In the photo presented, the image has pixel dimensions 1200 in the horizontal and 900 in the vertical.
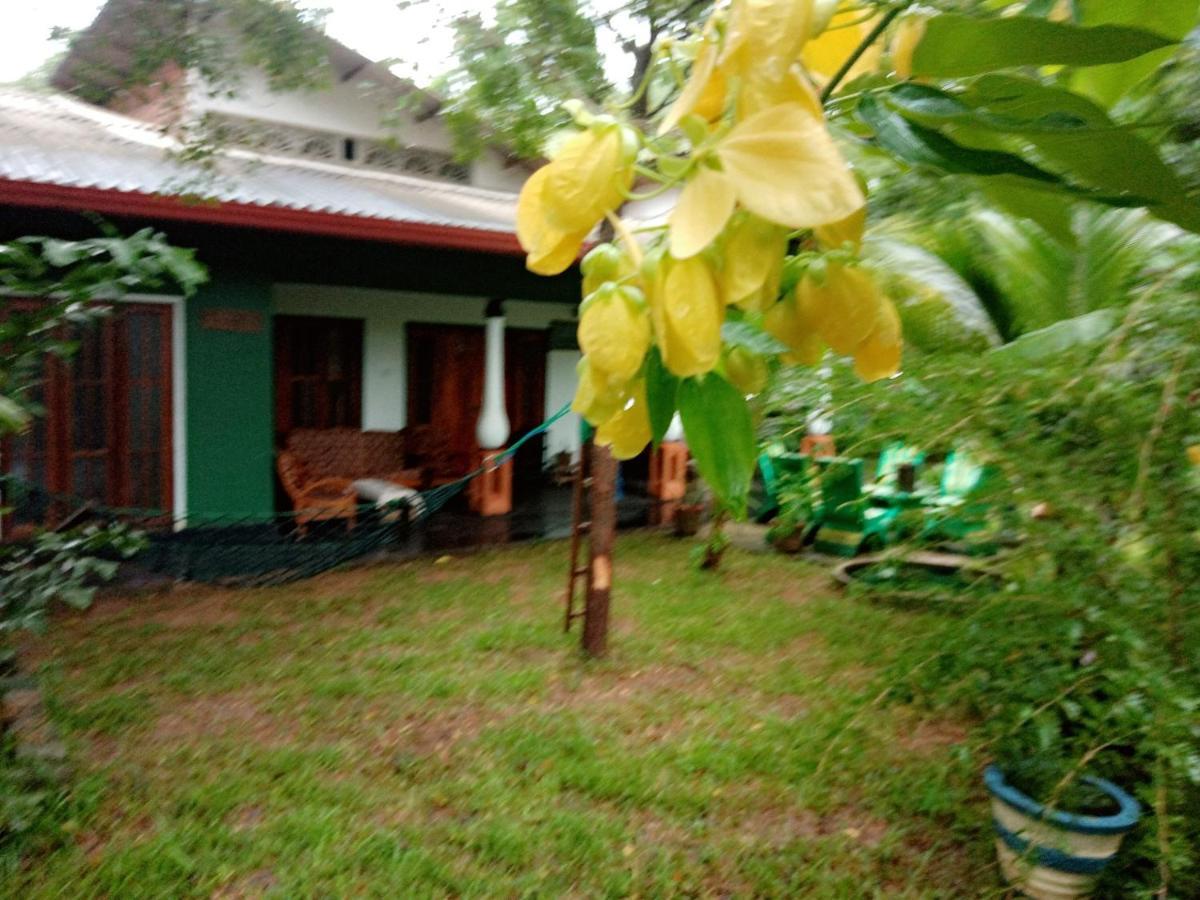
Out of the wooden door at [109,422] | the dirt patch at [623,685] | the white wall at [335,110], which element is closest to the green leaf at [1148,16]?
the dirt patch at [623,685]

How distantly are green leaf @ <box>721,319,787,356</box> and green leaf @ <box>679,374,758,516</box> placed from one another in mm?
20

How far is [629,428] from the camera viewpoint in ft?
1.47

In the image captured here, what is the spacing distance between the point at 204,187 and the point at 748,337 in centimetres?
595

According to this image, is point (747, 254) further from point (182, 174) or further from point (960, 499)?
point (182, 174)

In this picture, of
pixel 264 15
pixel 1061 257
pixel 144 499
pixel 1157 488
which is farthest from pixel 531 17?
pixel 1061 257

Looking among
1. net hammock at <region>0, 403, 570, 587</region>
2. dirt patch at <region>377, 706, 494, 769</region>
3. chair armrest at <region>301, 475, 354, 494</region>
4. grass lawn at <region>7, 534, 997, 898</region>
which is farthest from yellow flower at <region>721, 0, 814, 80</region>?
chair armrest at <region>301, 475, 354, 494</region>

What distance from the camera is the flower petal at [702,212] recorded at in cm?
36

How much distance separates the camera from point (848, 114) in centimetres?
44

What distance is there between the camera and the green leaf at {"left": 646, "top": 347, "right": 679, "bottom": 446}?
0.41m

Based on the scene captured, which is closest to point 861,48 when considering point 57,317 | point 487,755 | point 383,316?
point 57,317

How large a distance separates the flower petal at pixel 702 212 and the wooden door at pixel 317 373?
7.92m

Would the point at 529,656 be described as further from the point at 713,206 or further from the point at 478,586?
the point at 713,206

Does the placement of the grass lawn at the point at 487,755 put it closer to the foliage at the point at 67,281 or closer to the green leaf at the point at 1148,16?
the foliage at the point at 67,281

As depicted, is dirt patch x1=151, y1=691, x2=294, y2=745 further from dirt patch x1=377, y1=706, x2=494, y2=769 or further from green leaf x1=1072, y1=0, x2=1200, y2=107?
green leaf x1=1072, y1=0, x2=1200, y2=107
